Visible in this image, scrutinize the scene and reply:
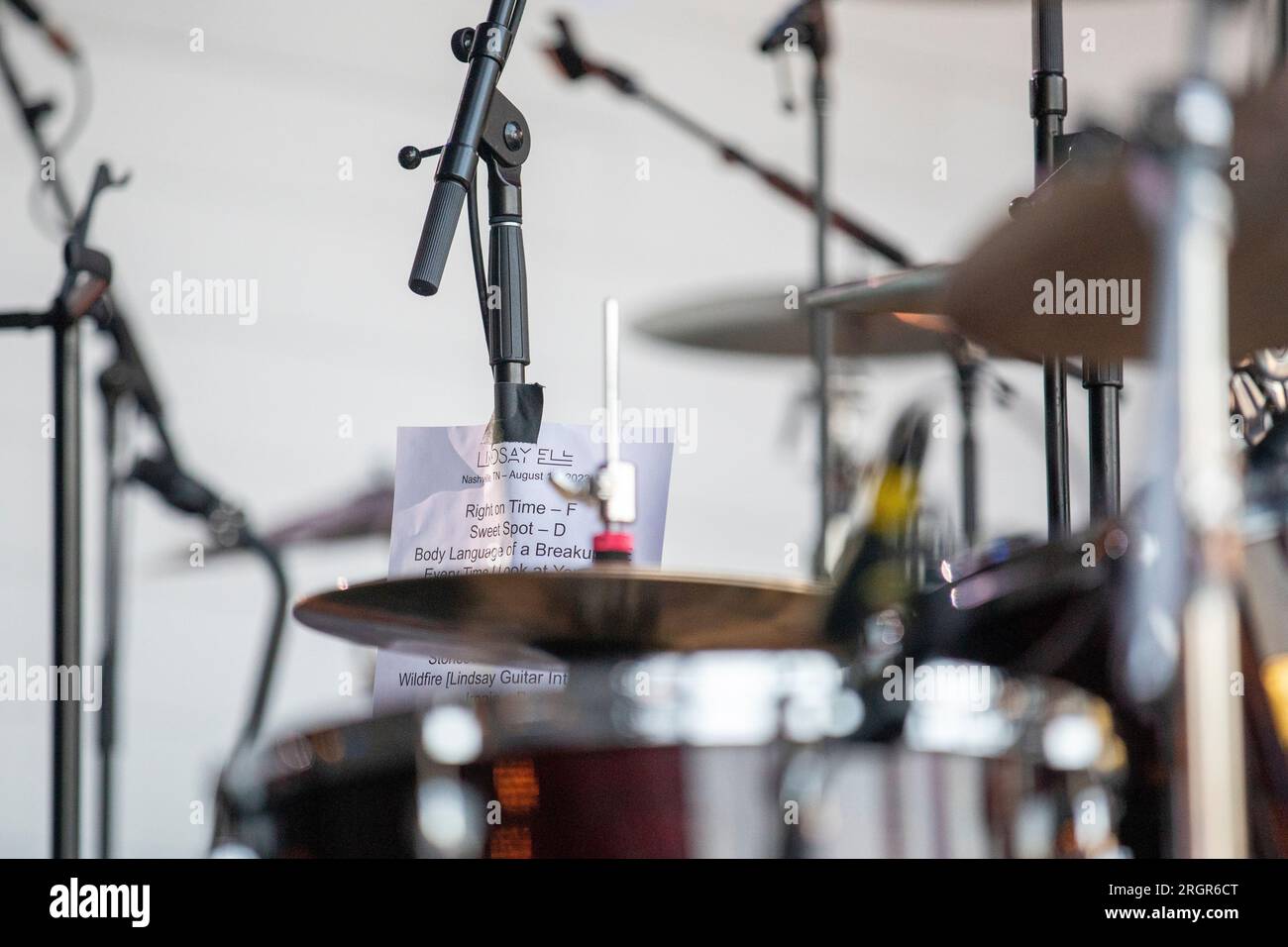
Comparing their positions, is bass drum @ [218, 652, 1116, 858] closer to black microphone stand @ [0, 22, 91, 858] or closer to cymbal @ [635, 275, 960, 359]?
black microphone stand @ [0, 22, 91, 858]

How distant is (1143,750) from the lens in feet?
3.30

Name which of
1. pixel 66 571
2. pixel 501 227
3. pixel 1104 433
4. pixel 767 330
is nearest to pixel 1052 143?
pixel 1104 433

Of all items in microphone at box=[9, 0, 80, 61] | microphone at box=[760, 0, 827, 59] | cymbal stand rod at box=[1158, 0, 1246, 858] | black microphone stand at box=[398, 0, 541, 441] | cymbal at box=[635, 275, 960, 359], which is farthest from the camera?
cymbal at box=[635, 275, 960, 359]

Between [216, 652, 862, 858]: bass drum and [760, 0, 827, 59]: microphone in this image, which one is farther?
[760, 0, 827, 59]: microphone

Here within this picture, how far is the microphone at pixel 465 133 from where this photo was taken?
1.12 metres

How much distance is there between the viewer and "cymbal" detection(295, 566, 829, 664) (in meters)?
1.07

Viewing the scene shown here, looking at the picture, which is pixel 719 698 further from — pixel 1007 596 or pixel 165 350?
pixel 165 350

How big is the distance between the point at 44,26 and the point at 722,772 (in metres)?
1.11

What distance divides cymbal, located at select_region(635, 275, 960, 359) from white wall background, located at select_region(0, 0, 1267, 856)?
19 centimetres

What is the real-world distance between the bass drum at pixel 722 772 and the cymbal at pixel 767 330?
120cm

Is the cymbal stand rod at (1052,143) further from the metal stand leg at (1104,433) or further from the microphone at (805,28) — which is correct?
the microphone at (805,28)

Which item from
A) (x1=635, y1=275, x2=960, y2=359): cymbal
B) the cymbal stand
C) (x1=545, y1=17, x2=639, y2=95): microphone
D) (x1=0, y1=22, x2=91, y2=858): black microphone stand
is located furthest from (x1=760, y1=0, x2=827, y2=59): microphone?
the cymbal stand
